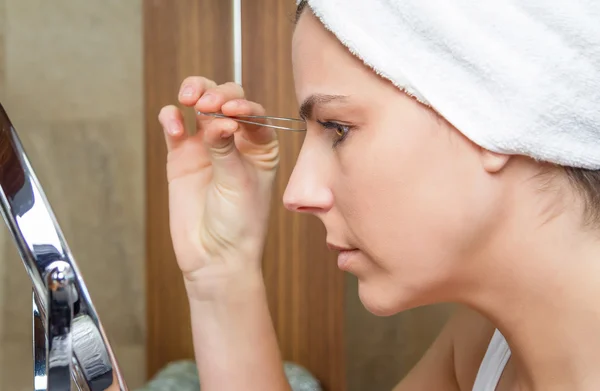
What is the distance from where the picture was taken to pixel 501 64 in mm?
445

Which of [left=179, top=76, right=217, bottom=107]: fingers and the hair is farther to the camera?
[left=179, top=76, right=217, bottom=107]: fingers

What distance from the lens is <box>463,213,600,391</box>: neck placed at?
1.61ft

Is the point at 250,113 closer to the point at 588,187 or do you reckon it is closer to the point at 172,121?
the point at 172,121

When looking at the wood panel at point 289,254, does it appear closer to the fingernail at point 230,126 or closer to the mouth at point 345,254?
the fingernail at point 230,126

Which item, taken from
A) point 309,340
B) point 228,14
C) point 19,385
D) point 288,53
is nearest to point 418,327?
point 309,340

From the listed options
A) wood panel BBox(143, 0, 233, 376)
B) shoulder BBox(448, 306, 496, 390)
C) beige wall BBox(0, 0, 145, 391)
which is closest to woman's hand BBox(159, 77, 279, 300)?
shoulder BBox(448, 306, 496, 390)

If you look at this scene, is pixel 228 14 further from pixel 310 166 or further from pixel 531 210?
pixel 531 210

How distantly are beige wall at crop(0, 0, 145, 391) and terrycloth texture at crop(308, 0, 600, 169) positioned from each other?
34.6 inches

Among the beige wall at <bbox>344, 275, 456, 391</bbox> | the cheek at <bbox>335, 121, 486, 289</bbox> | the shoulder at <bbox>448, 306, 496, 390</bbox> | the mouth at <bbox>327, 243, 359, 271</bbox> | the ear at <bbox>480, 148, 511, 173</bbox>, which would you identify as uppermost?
the ear at <bbox>480, 148, 511, 173</bbox>

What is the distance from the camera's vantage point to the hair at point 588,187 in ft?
1.57

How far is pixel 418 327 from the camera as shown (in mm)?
1174

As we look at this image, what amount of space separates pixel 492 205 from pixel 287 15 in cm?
68

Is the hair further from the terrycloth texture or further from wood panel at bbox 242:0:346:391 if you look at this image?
wood panel at bbox 242:0:346:391

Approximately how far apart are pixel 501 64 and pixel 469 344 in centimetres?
41
